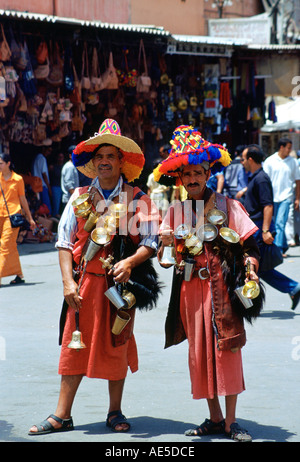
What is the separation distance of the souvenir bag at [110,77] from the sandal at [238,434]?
1307cm

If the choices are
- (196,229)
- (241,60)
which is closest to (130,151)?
(196,229)

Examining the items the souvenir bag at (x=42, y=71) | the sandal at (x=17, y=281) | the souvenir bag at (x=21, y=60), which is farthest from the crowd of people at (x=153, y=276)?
the souvenir bag at (x=42, y=71)

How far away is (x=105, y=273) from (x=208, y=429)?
3.58 ft

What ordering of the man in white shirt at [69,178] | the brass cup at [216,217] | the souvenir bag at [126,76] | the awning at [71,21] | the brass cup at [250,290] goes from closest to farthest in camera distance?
the brass cup at [250,290], the brass cup at [216,217], the awning at [71,21], the man in white shirt at [69,178], the souvenir bag at [126,76]

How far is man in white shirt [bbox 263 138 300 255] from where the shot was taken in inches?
560

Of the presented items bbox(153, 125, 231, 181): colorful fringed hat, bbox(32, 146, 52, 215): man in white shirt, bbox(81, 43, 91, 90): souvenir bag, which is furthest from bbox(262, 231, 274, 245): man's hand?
bbox(32, 146, 52, 215): man in white shirt

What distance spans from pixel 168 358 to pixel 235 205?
2371 mm

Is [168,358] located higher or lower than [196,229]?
lower

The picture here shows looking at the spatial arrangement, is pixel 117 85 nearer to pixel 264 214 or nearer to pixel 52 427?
pixel 264 214

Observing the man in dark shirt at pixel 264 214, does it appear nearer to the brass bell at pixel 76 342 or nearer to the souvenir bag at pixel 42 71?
the brass bell at pixel 76 342

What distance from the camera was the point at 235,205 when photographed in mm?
5359

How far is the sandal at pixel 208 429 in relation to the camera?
5.19m
